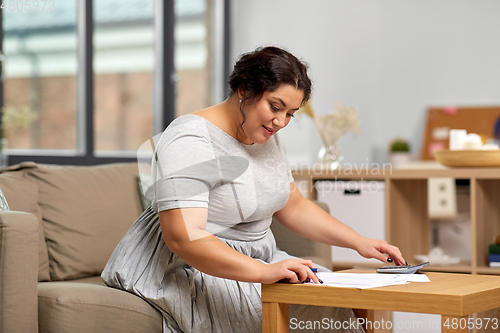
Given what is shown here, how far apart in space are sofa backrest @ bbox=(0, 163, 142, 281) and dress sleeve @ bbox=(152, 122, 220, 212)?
0.62m

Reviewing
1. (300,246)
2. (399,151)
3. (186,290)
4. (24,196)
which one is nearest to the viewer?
(186,290)

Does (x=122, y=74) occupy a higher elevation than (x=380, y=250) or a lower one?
higher

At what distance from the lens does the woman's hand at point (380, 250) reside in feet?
5.08

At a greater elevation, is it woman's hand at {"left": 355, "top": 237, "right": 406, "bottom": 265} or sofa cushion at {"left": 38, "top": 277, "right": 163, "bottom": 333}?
woman's hand at {"left": 355, "top": 237, "right": 406, "bottom": 265}

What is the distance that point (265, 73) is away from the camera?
1.41m

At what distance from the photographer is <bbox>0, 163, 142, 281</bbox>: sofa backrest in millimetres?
1919

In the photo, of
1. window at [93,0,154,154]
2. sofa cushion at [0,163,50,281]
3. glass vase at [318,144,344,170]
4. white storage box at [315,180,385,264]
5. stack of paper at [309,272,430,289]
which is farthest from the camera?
window at [93,0,154,154]

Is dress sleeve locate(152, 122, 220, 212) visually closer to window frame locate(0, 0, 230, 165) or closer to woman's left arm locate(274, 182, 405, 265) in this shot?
woman's left arm locate(274, 182, 405, 265)

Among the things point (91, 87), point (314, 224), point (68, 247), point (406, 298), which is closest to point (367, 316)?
point (314, 224)

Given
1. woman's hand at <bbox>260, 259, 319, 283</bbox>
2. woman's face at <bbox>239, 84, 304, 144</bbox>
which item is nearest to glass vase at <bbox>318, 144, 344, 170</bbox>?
woman's face at <bbox>239, 84, 304, 144</bbox>

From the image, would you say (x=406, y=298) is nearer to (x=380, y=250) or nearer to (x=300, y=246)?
(x=380, y=250)

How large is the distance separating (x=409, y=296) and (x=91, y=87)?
2.70m

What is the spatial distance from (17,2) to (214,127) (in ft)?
6.23

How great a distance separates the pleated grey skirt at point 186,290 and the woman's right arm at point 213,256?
187 millimetres
